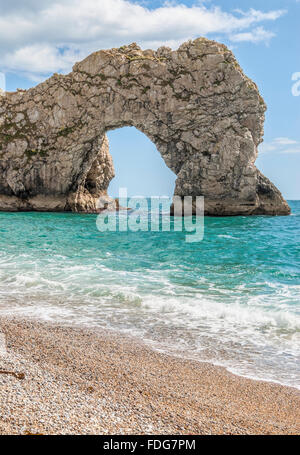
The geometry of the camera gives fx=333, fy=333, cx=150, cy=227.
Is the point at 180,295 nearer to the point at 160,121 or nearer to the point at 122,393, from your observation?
the point at 122,393

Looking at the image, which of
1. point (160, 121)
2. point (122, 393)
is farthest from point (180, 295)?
point (160, 121)

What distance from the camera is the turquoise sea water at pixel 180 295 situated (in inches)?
273

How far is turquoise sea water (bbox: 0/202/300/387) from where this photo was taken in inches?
273

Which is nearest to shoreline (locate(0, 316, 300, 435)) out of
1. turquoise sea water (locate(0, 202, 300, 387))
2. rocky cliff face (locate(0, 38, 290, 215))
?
turquoise sea water (locate(0, 202, 300, 387))

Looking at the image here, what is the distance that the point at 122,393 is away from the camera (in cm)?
432

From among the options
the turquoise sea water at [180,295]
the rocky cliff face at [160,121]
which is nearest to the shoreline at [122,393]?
the turquoise sea water at [180,295]

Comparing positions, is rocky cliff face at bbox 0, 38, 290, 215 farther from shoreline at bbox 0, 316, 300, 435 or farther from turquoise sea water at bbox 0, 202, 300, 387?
shoreline at bbox 0, 316, 300, 435

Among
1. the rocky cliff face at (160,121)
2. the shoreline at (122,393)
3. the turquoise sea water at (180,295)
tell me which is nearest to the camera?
the shoreline at (122,393)

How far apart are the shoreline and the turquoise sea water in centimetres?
74

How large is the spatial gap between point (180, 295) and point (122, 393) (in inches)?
245

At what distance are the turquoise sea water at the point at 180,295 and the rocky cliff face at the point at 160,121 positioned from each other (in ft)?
86.4

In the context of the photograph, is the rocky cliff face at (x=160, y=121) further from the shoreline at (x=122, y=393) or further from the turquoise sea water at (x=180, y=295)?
the shoreline at (x=122, y=393)

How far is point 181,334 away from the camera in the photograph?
24.6 ft

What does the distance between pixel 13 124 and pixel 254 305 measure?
48786mm
